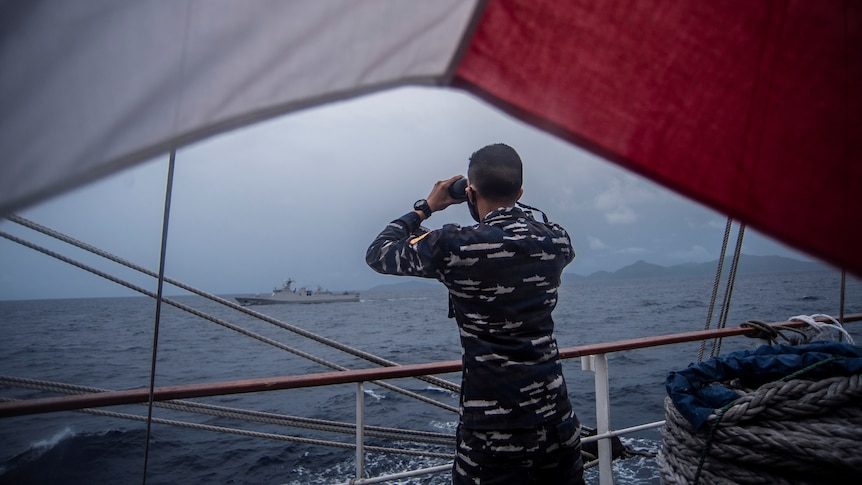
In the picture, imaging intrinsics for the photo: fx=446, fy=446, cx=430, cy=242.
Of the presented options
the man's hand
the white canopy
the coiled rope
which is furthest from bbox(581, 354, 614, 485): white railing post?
the white canopy

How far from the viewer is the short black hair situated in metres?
1.14

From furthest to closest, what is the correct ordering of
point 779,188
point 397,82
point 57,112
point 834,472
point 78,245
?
1. point 78,245
2. point 834,472
3. point 779,188
4. point 397,82
5. point 57,112

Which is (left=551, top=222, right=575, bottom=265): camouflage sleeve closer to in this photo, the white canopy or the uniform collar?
the uniform collar

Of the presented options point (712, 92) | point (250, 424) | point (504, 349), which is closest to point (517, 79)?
point (712, 92)

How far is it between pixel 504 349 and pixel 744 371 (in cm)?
69

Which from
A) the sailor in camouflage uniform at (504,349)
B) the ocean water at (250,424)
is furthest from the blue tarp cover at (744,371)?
the ocean water at (250,424)

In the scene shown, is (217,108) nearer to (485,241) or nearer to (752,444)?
(485,241)

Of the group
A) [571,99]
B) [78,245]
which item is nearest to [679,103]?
[571,99]

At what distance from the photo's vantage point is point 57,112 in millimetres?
430

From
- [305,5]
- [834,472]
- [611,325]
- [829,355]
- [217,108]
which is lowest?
[611,325]

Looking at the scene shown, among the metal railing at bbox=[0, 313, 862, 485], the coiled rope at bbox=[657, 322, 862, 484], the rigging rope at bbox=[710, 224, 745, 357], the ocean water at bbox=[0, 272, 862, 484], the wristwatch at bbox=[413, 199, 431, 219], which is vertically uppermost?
the wristwatch at bbox=[413, 199, 431, 219]

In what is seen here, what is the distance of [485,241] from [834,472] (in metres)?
0.83

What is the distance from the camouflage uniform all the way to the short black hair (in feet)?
0.36

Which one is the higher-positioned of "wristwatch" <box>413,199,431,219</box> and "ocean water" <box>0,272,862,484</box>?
"wristwatch" <box>413,199,431,219</box>
